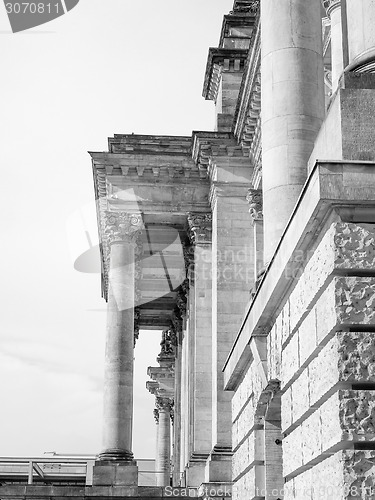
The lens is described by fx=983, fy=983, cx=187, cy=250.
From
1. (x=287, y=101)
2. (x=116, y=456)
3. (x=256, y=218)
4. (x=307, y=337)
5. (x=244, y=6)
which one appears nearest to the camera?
(x=307, y=337)

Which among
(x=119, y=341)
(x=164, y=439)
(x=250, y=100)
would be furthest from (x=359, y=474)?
(x=164, y=439)

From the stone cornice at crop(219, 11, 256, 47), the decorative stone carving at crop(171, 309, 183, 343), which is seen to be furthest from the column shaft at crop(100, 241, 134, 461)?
the decorative stone carving at crop(171, 309, 183, 343)

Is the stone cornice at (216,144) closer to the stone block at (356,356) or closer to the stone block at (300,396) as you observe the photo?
the stone block at (300,396)

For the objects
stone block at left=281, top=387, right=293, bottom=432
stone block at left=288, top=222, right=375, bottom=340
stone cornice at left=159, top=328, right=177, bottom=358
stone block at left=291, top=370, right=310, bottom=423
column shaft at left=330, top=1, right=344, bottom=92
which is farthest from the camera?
stone cornice at left=159, top=328, right=177, bottom=358

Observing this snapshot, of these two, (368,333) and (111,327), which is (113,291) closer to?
(111,327)

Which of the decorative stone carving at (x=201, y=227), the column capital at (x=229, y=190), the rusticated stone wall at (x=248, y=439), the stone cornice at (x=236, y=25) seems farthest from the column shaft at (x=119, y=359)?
the rusticated stone wall at (x=248, y=439)

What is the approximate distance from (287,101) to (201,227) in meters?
30.7

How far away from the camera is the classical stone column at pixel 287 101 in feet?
67.8

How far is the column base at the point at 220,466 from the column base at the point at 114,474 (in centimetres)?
583

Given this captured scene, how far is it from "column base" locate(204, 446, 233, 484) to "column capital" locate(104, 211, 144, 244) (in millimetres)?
13657

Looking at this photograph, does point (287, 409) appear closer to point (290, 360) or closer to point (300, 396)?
point (290, 360)

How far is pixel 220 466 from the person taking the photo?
1748 inches

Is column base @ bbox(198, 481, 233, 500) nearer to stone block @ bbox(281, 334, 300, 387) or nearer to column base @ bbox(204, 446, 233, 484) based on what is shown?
column base @ bbox(204, 446, 233, 484)

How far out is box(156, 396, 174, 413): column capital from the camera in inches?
3802
